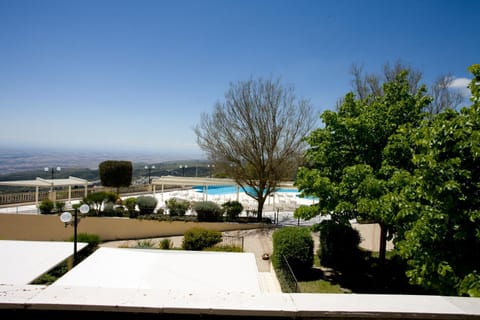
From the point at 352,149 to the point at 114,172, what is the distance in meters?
20.6

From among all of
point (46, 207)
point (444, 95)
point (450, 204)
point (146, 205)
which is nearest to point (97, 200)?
point (46, 207)

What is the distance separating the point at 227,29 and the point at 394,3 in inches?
331

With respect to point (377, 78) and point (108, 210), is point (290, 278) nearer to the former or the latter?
point (108, 210)

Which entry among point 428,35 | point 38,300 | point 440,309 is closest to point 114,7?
point 38,300

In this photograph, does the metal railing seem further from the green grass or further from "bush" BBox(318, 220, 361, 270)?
"bush" BBox(318, 220, 361, 270)

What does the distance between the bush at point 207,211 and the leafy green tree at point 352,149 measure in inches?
371

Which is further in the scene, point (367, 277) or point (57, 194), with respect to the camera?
point (57, 194)

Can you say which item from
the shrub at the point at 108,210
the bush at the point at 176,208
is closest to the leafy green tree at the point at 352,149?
the bush at the point at 176,208

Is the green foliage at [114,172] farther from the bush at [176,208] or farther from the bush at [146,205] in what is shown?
the bush at [176,208]

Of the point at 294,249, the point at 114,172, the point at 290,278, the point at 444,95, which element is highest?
the point at 444,95

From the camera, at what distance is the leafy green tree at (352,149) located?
28.7ft

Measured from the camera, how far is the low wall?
17.4 meters

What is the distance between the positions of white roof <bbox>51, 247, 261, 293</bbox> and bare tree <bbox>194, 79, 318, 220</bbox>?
455 inches

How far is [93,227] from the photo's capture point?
1797 centimetres
